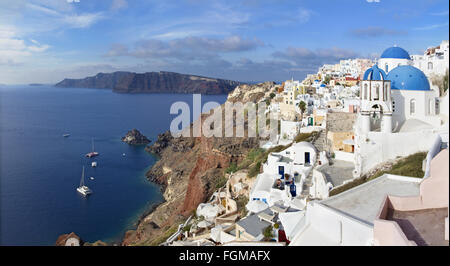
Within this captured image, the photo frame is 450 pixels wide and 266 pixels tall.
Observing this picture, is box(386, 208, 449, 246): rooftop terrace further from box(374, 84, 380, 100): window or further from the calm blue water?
the calm blue water

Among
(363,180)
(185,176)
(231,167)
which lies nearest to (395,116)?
(363,180)

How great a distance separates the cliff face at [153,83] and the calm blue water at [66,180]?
52509mm

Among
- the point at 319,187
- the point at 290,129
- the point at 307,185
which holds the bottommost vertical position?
the point at 307,185

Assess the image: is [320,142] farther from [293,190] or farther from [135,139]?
[135,139]

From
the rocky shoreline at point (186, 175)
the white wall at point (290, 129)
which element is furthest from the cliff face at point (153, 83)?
the white wall at point (290, 129)

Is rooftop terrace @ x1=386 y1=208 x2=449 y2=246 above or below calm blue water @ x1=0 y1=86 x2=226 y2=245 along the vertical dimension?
above

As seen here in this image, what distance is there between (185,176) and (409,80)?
20.4 metres

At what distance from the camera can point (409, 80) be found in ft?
29.3

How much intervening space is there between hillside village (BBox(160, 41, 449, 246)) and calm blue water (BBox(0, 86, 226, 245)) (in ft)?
37.8

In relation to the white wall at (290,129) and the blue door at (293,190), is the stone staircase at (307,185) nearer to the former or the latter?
the blue door at (293,190)

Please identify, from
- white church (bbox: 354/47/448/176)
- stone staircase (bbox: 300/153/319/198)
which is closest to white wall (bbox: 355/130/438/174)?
white church (bbox: 354/47/448/176)

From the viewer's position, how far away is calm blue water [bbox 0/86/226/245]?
21.2 metres

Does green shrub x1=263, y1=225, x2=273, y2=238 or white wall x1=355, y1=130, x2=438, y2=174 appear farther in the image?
white wall x1=355, y1=130, x2=438, y2=174

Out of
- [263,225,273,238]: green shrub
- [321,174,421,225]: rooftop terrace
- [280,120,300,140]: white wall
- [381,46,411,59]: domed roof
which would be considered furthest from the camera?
[280,120,300,140]: white wall
